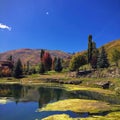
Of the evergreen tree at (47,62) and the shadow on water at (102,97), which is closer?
the shadow on water at (102,97)

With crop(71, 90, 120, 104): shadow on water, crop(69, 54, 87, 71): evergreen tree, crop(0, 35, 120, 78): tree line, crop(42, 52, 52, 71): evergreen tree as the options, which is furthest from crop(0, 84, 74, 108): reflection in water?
crop(42, 52, 52, 71): evergreen tree

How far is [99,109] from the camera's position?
51688 millimetres

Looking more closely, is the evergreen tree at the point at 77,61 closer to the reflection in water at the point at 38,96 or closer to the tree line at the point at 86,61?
the tree line at the point at 86,61

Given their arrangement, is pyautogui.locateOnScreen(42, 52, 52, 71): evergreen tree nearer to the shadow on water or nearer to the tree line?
the tree line

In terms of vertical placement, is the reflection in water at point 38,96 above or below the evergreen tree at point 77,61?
below

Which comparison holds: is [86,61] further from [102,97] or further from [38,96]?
[38,96]

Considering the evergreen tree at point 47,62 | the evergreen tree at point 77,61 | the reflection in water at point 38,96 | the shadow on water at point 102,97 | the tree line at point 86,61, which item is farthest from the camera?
the evergreen tree at point 47,62

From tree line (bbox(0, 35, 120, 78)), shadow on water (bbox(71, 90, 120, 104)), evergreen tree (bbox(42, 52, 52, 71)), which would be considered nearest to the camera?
shadow on water (bbox(71, 90, 120, 104))

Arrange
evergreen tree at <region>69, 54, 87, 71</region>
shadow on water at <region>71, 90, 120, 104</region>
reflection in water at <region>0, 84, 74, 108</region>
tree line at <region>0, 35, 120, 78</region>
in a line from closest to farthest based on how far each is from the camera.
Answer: shadow on water at <region>71, 90, 120, 104</region> < reflection in water at <region>0, 84, 74, 108</region> < tree line at <region>0, 35, 120, 78</region> < evergreen tree at <region>69, 54, 87, 71</region>

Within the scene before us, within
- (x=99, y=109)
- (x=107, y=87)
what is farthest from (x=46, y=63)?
(x=99, y=109)

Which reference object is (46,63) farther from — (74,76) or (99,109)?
(99,109)

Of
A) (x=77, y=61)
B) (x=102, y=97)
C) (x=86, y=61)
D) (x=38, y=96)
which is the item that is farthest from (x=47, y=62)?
(x=102, y=97)

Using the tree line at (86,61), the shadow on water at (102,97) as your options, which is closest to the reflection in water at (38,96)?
the shadow on water at (102,97)

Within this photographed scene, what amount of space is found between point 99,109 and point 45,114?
12.8 metres
